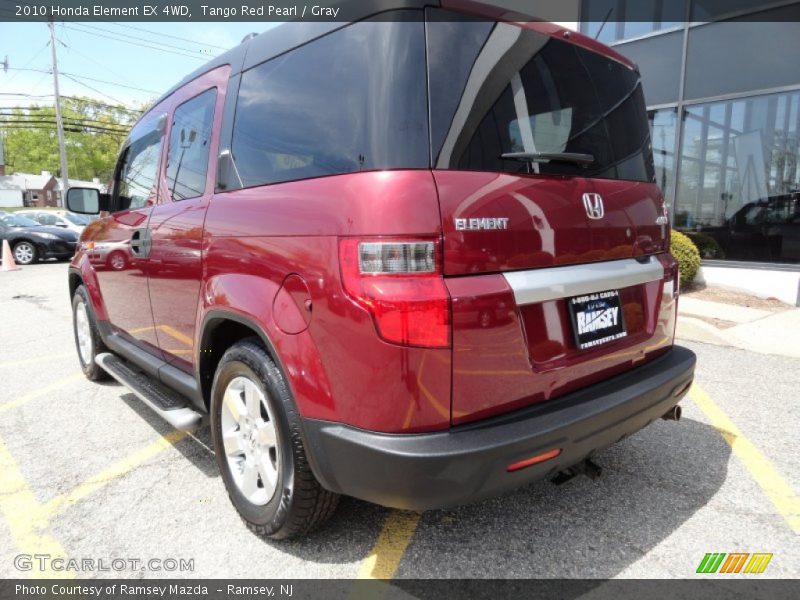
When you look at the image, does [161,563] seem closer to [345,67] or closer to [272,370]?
[272,370]

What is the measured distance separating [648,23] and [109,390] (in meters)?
9.95

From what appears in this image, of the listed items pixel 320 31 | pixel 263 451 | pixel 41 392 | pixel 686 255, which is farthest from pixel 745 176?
pixel 41 392

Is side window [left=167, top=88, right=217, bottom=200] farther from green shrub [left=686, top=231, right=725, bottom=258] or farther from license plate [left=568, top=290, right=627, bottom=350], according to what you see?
green shrub [left=686, top=231, right=725, bottom=258]

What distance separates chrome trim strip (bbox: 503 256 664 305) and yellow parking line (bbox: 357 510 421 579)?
3.94 ft

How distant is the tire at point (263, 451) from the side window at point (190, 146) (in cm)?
99

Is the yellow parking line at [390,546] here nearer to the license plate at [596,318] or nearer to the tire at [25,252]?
the license plate at [596,318]

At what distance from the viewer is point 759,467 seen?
9.61 ft

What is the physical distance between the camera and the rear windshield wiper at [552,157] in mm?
1912

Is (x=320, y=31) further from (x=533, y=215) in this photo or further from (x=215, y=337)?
(x=215, y=337)

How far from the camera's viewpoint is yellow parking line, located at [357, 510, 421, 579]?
2117 millimetres

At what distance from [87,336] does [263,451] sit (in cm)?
306

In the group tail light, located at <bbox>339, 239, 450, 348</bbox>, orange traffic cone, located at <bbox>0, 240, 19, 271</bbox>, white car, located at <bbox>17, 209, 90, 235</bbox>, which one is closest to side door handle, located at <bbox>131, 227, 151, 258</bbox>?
tail light, located at <bbox>339, 239, 450, 348</bbox>

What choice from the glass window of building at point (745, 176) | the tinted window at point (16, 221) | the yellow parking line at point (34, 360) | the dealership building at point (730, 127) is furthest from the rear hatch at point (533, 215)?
the tinted window at point (16, 221)

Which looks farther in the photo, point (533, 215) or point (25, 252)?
point (25, 252)
